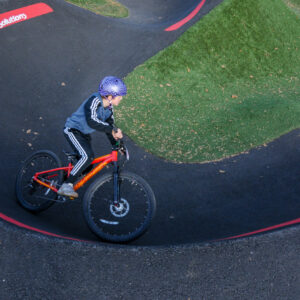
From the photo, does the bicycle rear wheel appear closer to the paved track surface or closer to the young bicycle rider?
the paved track surface

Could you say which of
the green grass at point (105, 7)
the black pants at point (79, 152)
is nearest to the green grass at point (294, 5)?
the green grass at point (105, 7)

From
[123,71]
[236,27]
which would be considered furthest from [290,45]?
[123,71]

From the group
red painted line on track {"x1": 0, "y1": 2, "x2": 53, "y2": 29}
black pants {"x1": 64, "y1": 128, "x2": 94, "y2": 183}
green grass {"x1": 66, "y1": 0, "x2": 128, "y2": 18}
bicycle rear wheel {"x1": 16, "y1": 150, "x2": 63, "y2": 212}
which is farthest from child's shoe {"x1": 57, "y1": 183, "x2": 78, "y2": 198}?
green grass {"x1": 66, "y1": 0, "x2": 128, "y2": 18}

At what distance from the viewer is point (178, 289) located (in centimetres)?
402

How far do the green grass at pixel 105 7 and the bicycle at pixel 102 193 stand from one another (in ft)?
34.1

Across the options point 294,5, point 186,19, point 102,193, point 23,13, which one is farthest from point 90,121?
point 294,5

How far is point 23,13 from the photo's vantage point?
10.7 m

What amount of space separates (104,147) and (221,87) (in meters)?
5.47

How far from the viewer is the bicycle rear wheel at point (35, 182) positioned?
5031 millimetres

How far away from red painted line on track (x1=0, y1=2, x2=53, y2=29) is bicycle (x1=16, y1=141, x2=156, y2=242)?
7.33 metres

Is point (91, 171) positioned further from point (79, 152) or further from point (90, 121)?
point (90, 121)

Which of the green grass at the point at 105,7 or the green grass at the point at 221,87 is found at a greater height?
the green grass at the point at 105,7

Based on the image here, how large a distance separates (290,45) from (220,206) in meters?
10.8

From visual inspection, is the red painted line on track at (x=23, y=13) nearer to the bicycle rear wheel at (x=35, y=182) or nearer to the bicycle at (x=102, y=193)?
the bicycle rear wheel at (x=35, y=182)
